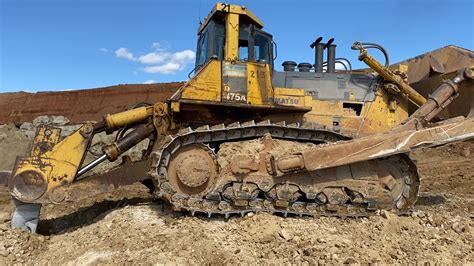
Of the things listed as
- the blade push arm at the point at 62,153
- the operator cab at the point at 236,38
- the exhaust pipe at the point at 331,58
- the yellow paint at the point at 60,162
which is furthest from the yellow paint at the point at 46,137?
the exhaust pipe at the point at 331,58

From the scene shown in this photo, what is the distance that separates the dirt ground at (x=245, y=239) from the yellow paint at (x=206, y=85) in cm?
165

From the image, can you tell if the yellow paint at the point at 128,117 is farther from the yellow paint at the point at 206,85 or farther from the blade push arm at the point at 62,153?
the yellow paint at the point at 206,85

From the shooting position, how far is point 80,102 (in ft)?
82.1

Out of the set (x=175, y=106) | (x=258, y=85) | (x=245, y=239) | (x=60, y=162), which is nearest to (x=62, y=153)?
(x=60, y=162)

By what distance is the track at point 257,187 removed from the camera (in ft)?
18.9

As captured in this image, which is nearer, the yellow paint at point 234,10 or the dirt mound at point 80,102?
the yellow paint at point 234,10

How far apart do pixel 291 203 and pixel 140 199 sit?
306cm

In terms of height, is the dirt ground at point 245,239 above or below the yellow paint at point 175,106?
below

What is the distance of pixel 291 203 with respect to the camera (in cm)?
593

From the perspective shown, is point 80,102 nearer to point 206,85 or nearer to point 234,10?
point 234,10

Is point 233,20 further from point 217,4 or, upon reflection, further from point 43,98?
point 43,98

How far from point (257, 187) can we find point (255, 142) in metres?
0.60

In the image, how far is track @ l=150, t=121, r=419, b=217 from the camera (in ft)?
18.9

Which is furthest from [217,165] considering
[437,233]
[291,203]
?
[437,233]
